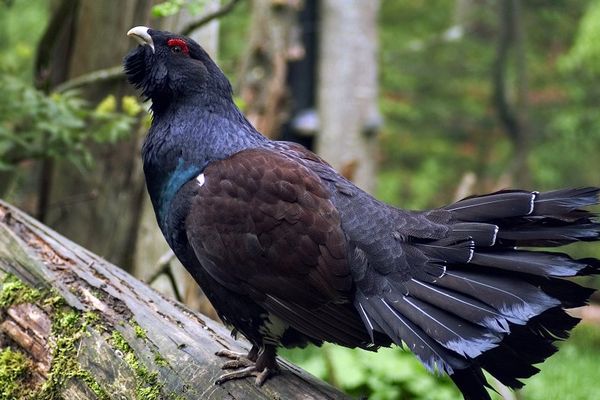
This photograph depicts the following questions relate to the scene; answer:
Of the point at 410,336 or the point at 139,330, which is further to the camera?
the point at 139,330

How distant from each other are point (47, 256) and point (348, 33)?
7542 millimetres

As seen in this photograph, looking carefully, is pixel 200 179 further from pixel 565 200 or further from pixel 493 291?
pixel 565 200

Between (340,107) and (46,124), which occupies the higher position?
(340,107)

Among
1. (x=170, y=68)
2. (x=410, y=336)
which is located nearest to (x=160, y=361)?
(x=410, y=336)

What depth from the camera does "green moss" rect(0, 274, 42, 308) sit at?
3836mm

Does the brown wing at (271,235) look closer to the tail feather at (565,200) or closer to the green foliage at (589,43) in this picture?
the tail feather at (565,200)

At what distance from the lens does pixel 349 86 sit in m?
11.0

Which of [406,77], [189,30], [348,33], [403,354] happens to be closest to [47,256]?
[189,30]

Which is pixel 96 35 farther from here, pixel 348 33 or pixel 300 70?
pixel 300 70

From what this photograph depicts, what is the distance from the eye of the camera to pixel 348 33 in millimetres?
10898

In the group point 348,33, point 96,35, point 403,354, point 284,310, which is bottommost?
point 403,354

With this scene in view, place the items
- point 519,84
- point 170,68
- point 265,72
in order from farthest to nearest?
point 519,84 → point 265,72 → point 170,68

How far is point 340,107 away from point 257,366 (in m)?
7.56

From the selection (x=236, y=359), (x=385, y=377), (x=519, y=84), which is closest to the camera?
(x=236, y=359)
